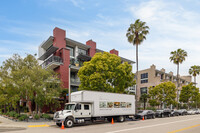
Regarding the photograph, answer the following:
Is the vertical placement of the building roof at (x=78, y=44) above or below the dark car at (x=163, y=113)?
above

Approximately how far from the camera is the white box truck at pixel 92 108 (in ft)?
58.8

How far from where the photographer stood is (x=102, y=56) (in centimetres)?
2720

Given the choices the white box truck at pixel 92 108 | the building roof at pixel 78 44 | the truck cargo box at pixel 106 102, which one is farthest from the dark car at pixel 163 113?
the building roof at pixel 78 44

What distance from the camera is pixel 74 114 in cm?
1836

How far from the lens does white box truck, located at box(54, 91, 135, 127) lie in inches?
705

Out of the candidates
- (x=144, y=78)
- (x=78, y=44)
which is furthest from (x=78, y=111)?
(x=144, y=78)

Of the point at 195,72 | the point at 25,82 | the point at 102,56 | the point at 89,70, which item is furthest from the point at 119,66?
the point at 195,72

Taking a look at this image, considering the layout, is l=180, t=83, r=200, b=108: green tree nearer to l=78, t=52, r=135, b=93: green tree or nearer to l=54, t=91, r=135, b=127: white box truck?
l=78, t=52, r=135, b=93: green tree

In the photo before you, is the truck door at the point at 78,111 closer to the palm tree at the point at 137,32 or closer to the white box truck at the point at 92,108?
the white box truck at the point at 92,108

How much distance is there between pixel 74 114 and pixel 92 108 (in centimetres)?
242

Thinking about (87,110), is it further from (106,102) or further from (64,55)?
(64,55)

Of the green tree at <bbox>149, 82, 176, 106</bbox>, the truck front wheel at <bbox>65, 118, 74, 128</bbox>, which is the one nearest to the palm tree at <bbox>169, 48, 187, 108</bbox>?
the green tree at <bbox>149, 82, 176, 106</bbox>

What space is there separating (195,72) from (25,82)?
59.8 metres

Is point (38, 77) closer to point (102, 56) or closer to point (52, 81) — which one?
point (52, 81)
